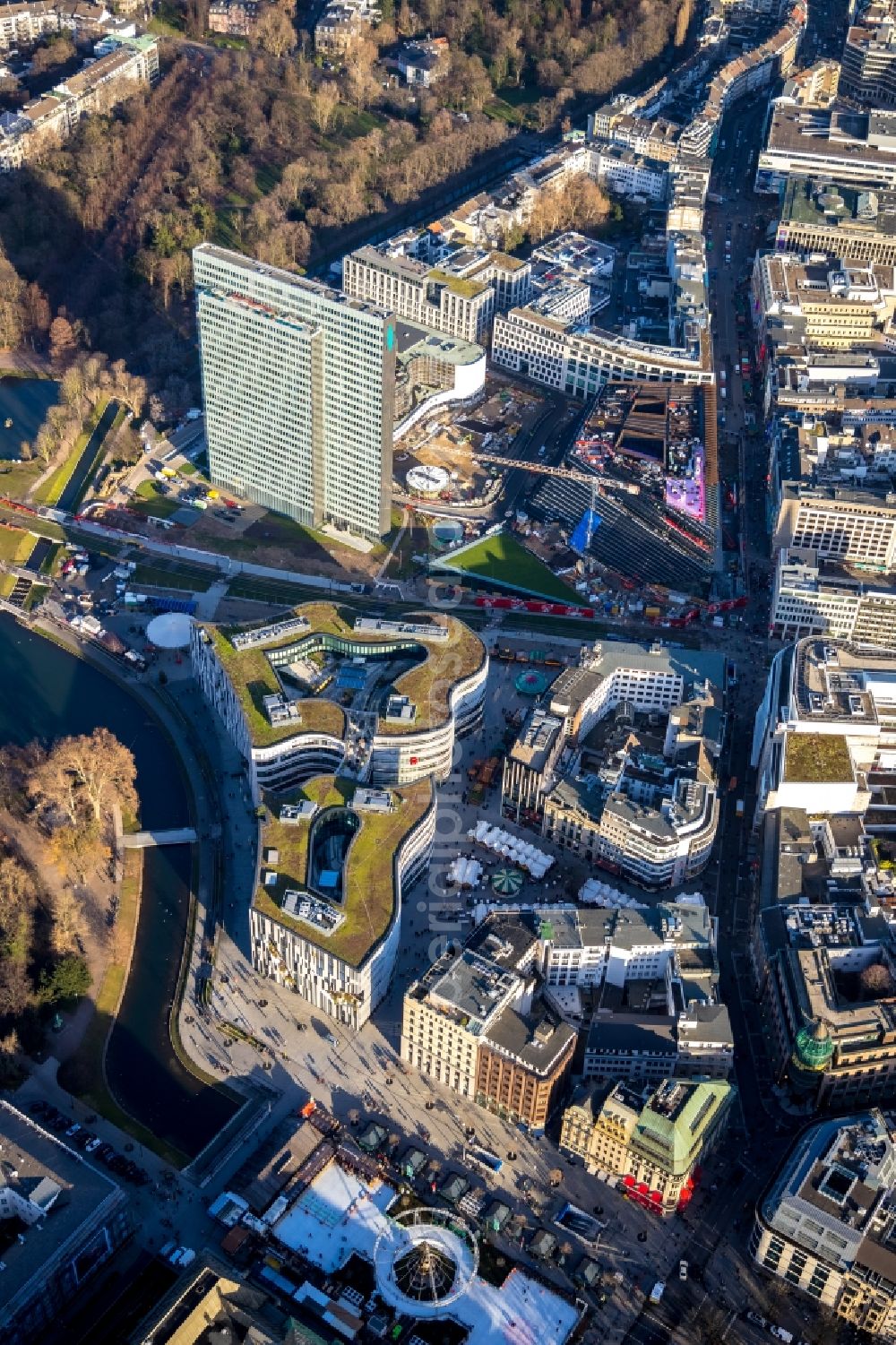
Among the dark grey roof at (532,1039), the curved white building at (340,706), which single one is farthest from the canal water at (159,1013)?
the dark grey roof at (532,1039)

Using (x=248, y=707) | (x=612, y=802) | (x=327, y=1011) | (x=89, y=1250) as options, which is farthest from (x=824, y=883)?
(x=89, y=1250)

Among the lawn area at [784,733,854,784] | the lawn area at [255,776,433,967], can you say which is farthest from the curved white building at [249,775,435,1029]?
the lawn area at [784,733,854,784]

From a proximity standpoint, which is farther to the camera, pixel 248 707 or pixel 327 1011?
pixel 248 707

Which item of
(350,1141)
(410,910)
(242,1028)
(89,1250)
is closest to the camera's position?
(89,1250)

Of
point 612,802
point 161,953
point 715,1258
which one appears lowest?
point 715,1258

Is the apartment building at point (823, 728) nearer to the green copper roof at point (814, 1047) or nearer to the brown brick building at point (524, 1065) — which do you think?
the green copper roof at point (814, 1047)

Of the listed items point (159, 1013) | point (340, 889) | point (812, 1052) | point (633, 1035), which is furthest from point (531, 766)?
point (159, 1013)

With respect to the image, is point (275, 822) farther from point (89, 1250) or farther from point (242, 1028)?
point (89, 1250)
